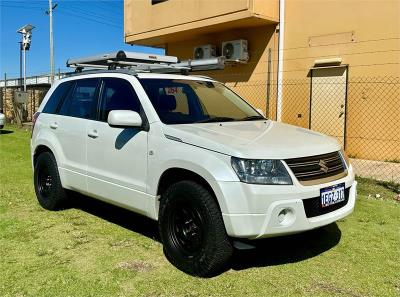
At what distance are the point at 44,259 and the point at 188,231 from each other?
55.6 inches

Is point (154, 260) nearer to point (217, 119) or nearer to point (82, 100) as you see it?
point (217, 119)

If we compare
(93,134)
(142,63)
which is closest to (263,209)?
(93,134)

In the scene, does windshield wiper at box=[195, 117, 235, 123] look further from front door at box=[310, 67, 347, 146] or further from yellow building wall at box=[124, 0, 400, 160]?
front door at box=[310, 67, 347, 146]

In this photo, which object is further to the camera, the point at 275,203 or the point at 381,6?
the point at 381,6

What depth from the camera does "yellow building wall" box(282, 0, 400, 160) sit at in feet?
32.5

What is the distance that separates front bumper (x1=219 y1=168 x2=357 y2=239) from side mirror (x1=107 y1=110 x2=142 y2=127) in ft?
3.97

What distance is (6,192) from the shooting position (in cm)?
715

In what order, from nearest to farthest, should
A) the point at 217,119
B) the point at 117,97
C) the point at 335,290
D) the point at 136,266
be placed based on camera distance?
the point at 335,290, the point at 136,266, the point at 217,119, the point at 117,97

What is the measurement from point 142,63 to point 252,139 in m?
2.69

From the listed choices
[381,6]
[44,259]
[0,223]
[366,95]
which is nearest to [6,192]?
[0,223]

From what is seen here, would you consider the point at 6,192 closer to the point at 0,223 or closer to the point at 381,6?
the point at 0,223

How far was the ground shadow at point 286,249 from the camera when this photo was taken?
14.0 ft

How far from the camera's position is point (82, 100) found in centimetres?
557

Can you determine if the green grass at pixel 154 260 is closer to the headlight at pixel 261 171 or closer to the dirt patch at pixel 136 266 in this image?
the dirt patch at pixel 136 266
